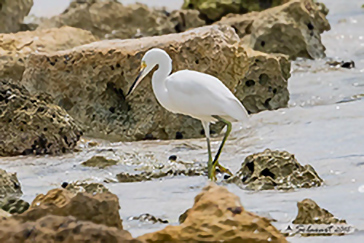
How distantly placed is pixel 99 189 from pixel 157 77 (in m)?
1.44

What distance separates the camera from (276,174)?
290 inches

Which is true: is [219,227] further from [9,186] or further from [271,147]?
[271,147]

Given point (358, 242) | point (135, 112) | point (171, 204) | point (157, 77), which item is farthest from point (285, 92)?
point (358, 242)

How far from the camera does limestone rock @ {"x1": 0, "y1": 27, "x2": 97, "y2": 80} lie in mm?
12055

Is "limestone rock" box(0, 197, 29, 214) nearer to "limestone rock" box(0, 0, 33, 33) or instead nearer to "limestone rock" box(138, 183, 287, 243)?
"limestone rock" box(138, 183, 287, 243)

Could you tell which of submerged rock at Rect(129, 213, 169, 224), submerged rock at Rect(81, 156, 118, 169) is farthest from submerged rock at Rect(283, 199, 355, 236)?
submerged rock at Rect(81, 156, 118, 169)

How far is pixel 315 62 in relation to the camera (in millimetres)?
16250

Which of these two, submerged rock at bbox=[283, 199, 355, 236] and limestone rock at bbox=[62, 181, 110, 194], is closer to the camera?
submerged rock at bbox=[283, 199, 355, 236]

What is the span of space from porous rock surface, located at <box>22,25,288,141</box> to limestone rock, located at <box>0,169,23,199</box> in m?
2.97

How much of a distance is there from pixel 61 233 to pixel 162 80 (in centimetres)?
414

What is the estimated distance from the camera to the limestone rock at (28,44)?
1205 centimetres

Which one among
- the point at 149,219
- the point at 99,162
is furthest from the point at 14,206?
the point at 99,162

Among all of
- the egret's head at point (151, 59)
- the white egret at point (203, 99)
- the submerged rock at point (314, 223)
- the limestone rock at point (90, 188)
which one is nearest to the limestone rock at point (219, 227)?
the submerged rock at point (314, 223)

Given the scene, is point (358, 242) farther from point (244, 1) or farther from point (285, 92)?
point (244, 1)
